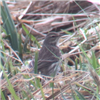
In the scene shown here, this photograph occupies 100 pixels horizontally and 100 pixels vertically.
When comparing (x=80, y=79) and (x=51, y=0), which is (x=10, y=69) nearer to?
(x=80, y=79)

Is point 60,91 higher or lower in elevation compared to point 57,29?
higher

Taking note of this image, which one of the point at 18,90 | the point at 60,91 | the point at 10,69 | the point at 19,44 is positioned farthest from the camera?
the point at 19,44

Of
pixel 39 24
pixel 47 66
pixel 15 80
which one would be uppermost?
pixel 15 80

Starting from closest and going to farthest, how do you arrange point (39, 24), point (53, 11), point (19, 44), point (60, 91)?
point (60, 91) < point (19, 44) < point (39, 24) < point (53, 11)

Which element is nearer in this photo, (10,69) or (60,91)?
(60,91)

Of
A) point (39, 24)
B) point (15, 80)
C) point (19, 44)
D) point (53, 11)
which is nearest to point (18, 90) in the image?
point (15, 80)

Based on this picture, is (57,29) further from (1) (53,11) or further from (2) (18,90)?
(2) (18,90)
